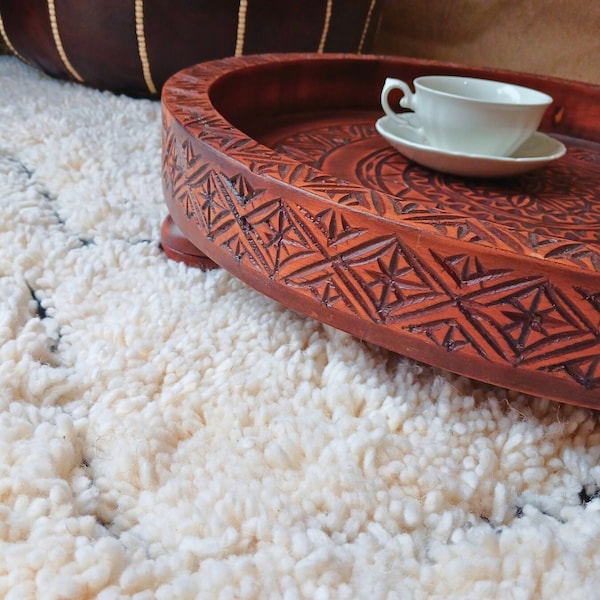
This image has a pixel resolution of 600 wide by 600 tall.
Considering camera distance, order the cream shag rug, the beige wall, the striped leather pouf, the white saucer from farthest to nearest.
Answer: the beige wall, the striped leather pouf, the white saucer, the cream shag rug

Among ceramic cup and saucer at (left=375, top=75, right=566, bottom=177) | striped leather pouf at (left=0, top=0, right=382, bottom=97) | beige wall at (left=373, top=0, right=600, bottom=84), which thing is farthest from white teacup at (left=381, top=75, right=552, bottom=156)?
beige wall at (left=373, top=0, right=600, bottom=84)

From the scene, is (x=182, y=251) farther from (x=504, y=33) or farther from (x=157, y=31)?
(x=504, y=33)

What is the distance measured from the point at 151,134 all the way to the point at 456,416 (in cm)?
55

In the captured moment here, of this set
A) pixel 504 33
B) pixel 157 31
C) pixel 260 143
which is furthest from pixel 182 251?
pixel 504 33

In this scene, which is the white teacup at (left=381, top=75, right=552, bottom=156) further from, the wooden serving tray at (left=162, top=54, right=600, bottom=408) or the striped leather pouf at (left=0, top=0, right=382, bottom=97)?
the striped leather pouf at (left=0, top=0, right=382, bottom=97)

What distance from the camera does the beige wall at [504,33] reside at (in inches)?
38.8

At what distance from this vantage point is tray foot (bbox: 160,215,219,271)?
49cm

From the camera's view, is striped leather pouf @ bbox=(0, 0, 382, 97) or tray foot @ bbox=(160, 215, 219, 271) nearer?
tray foot @ bbox=(160, 215, 219, 271)

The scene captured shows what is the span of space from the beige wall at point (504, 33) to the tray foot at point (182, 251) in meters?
0.79

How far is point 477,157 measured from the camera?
46 centimetres

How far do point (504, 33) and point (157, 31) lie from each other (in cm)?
58

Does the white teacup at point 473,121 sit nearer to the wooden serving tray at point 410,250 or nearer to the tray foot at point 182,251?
the wooden serving tray at point 410,250

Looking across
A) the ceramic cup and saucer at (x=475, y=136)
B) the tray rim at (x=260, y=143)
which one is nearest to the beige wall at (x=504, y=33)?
the tray rim at (x=260, y=143)

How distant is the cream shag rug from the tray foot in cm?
1
